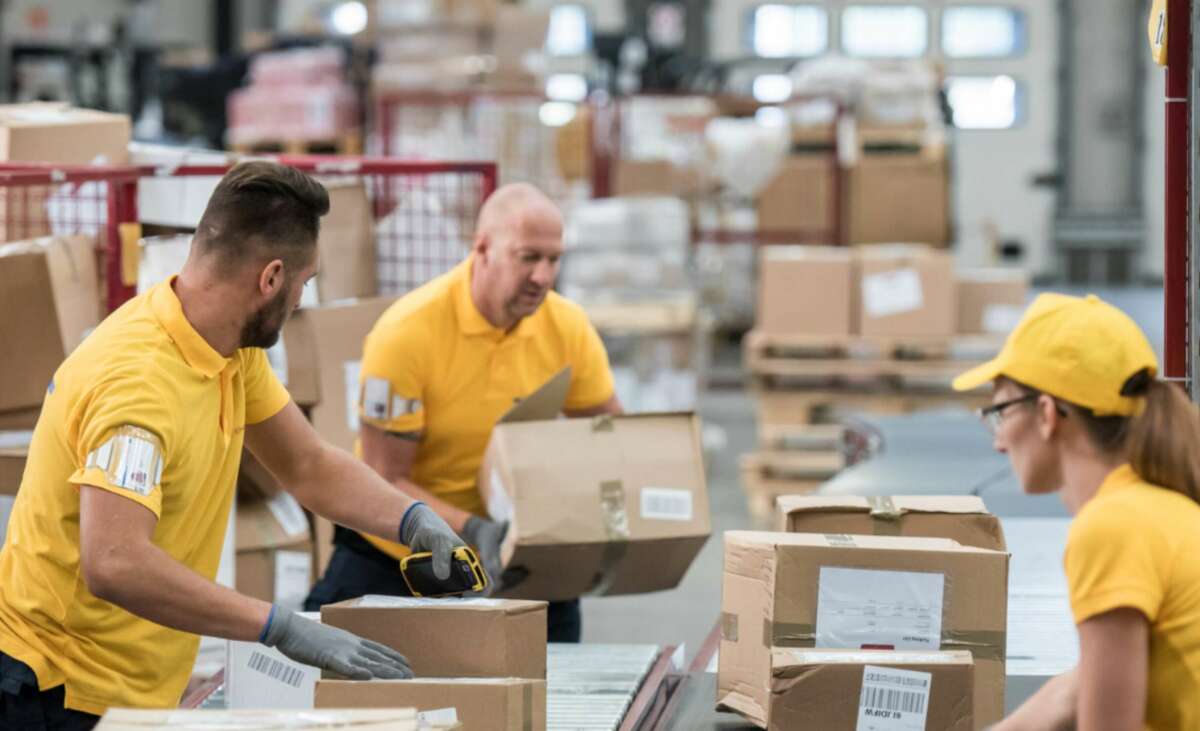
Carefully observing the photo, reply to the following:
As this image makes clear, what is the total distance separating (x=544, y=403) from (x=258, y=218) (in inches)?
53.8

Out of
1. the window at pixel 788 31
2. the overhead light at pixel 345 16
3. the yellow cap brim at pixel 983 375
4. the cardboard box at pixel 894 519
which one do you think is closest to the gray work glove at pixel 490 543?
the cardboard box at pixel 894 519

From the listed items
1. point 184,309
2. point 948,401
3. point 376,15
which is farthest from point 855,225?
point 184,309

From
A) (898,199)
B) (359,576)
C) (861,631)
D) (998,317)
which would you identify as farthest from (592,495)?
(898,199)

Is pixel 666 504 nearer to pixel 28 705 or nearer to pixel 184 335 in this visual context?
pixel 184 335

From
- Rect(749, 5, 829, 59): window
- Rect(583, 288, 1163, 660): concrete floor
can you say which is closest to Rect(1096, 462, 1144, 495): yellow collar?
Rect(583, 288, 1163, 660): concrete floor

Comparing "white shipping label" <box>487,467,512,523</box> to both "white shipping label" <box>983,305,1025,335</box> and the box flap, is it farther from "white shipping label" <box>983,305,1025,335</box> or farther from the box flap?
"white shipping label" <box>983,305,1025,335</box>

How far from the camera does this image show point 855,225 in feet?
35.5

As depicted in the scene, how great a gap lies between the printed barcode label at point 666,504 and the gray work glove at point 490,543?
0.32m

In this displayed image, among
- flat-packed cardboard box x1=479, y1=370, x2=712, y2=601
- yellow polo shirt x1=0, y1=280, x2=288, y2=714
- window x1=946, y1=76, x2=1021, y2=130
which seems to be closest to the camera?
yellow polo shirt x1=0, y1=280, x2=288, y2=714

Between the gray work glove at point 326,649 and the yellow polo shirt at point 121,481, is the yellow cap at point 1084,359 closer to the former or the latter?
the gray work glove at point 326,649

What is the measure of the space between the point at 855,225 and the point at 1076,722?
8.72 metres

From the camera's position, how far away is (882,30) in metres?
18.6

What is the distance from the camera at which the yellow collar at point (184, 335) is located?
265cm

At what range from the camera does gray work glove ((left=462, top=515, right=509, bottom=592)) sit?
3.73 metres
